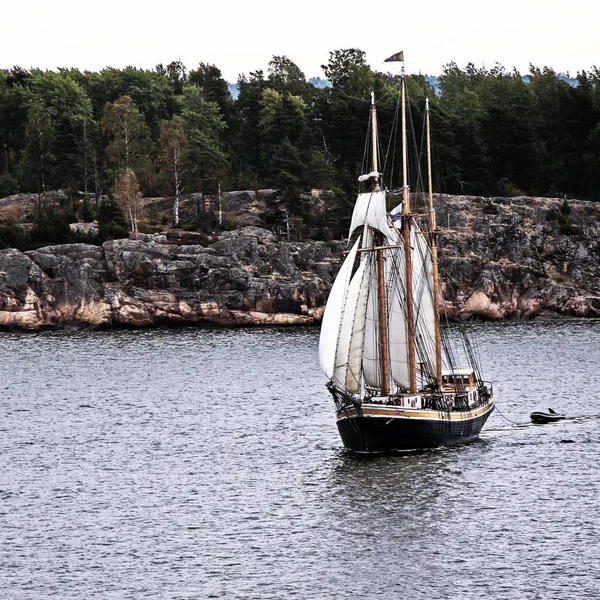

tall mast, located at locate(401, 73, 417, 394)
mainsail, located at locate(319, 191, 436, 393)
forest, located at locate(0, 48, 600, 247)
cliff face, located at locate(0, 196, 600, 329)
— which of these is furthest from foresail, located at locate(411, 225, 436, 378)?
forest, located at locate(0, 48, 600, 247)

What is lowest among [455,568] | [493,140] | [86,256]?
[455,568]

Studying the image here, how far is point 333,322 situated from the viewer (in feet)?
246

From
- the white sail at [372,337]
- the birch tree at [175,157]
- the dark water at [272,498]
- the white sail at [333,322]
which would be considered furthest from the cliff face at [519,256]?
the white sail at [333,322]

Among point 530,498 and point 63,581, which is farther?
point 530,498

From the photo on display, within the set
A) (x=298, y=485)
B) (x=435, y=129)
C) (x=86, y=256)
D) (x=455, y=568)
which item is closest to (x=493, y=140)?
(x=435, y=129)

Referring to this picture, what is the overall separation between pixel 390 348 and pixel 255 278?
70.7m

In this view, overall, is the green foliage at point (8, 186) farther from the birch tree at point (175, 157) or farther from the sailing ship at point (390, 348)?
the sailing ship at point (390, 348)

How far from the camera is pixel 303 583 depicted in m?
51.9

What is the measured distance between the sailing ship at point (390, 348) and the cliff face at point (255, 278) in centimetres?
6456

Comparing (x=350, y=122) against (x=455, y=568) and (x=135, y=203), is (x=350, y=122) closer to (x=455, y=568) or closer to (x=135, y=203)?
(x=135, y=203)

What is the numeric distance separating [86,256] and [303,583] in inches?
4052

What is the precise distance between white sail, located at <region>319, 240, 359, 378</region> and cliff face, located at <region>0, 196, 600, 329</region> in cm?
7395

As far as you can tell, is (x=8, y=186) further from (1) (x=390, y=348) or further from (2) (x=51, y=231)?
(1) (x=390, y=348)

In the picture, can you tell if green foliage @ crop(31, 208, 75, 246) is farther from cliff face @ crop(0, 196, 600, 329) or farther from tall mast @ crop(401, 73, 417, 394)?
tall mast @ crop(401, 73, 417, 394)
